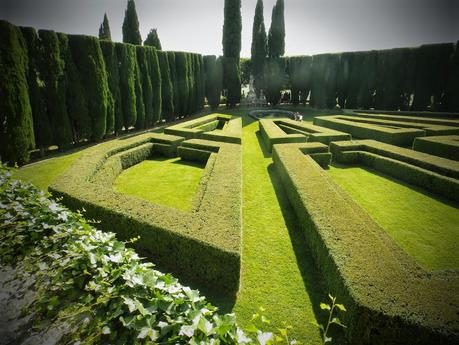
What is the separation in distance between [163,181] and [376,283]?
8739 millimetres

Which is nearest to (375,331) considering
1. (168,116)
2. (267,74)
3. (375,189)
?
(375,189)

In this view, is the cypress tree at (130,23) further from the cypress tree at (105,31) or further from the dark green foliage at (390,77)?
the dark green foliage at (390,77)

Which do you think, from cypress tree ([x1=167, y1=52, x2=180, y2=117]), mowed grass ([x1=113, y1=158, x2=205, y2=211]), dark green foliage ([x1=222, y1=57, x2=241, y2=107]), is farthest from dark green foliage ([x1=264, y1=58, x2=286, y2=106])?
mowed grass ([x1=113, y1=158, x2=205, y2=211])

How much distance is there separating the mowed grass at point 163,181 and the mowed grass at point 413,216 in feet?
21.6

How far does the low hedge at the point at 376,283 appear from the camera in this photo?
372cm

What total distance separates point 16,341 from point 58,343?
417mm

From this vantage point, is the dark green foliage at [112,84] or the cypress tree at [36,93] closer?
the cypress tree at [36,93]

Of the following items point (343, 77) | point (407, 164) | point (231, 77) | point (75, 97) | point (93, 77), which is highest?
point (231, 77)

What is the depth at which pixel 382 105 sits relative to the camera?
28.9 meters

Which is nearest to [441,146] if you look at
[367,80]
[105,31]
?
[367,80]

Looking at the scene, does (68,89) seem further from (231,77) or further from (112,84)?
(231,77)

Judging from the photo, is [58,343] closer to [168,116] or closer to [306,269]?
[306,269]

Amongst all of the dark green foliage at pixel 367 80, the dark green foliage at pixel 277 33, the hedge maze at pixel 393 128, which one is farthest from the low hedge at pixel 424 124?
the dark green foliage at pixel 277 33

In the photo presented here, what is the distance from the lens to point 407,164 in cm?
1138
